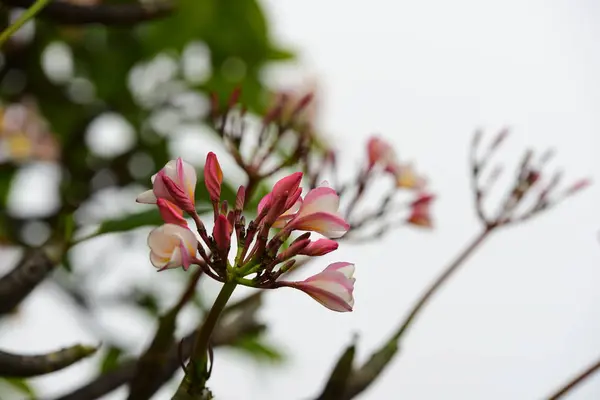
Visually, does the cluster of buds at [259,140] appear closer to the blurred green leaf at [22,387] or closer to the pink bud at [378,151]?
the pink bud at [378,151]

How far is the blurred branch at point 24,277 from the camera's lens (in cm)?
41

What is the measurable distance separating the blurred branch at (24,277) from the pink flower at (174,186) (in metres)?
0.15

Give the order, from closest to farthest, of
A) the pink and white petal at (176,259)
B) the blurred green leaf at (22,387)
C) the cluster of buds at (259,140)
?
the pink and white petal at (176,259) < the cluster of buds at (259,140) < the blurred green leaf at (22,387)

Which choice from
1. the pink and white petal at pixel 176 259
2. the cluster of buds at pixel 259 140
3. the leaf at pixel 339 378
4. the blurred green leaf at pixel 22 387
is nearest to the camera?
the pink and white petal at pixel 176 259

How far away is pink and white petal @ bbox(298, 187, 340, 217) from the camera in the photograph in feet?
1.02

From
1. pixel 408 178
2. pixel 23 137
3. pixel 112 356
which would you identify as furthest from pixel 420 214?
pixel 23 137

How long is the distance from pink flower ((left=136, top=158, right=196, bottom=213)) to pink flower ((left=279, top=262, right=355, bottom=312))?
57 mm

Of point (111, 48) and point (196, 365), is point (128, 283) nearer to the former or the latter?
point (111, 48)

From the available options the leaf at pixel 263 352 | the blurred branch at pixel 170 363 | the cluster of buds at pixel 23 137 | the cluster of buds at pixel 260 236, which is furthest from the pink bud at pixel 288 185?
the cluster of buds at pixel 23 137

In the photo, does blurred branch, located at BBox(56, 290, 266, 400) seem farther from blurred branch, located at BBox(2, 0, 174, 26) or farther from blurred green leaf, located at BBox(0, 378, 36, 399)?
blurred green leaf, located at BBox(0, 378, 36, 399)

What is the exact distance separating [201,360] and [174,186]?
0.07 meters

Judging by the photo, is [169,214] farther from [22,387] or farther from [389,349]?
[22,387]

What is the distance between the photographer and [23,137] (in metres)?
1.22

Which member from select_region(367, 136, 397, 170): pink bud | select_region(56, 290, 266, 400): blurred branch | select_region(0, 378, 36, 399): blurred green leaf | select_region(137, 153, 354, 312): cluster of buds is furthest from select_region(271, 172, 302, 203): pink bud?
select_region(0, 378, 36, 399): blurred green leaf
